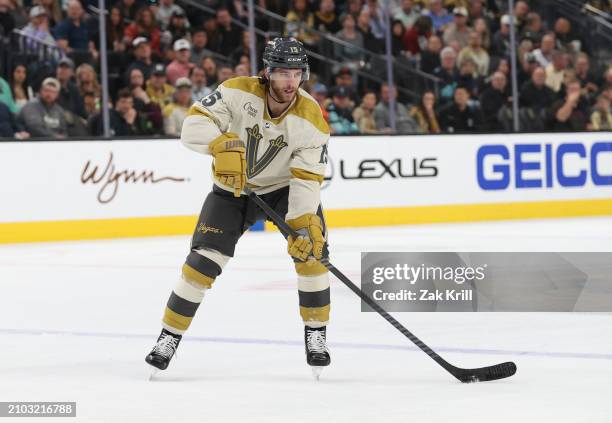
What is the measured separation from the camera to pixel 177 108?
11625mm

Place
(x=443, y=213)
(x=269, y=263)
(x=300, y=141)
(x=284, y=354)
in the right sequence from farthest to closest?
(x=443, y=213) → (x=269, y=263) → (x=284, y=354) → (x=300, y=141)

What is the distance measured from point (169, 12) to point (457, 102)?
3.15 m

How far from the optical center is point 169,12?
39.5ft

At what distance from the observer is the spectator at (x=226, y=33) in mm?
12156

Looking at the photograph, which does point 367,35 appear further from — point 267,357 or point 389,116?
point 267,357

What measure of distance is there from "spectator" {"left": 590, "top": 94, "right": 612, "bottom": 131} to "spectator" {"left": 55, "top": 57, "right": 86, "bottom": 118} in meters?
5.64

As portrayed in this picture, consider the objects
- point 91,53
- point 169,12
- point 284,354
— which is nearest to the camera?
point 284,354

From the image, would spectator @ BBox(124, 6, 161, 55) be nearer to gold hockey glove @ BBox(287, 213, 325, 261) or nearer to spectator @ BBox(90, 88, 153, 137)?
spectator @ BBox(90, 88, 153, 137)

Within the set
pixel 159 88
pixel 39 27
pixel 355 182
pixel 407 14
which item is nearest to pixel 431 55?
pixel 407 14

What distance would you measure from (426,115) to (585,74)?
7.08 ft

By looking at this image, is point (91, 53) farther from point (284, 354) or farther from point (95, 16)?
point (284, 354)

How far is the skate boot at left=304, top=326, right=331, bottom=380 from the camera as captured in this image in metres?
4.52

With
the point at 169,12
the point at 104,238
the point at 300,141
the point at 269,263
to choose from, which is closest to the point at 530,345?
the point at 300,141

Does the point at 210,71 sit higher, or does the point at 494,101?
the point at 210,71
